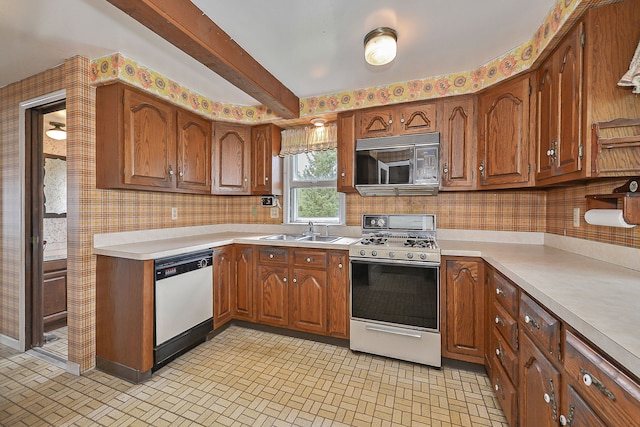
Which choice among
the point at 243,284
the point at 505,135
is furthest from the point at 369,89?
the point at 243,284

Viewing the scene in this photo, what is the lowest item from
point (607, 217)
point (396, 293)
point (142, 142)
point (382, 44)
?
point (396, 293)

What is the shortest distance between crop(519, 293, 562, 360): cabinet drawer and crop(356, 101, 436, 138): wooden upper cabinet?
1.65 meters

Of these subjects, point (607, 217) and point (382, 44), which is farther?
point (382, 44)

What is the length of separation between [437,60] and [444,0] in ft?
2.14

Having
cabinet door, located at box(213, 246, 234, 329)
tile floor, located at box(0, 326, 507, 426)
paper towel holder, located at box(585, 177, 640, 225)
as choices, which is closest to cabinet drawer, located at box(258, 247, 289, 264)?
cabinet door, located at box(213, 246, 234, 329)

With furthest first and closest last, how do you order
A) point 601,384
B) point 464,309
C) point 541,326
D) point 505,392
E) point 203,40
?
point 464,309, point 203,40, point 505,392, point 541,326, point 601,384

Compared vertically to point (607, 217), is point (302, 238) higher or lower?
lower

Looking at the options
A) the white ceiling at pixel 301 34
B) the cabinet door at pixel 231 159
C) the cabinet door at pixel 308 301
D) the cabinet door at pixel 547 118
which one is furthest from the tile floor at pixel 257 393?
the white ceiling at pixel 301 34

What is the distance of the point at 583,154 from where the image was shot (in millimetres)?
1319

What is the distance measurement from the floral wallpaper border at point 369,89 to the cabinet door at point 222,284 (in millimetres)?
1486

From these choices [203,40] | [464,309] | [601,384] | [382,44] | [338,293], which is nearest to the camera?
[601,384]

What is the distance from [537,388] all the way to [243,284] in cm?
236

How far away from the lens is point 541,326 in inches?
42.2

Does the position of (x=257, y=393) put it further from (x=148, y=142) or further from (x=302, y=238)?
(x=148, y=142)
